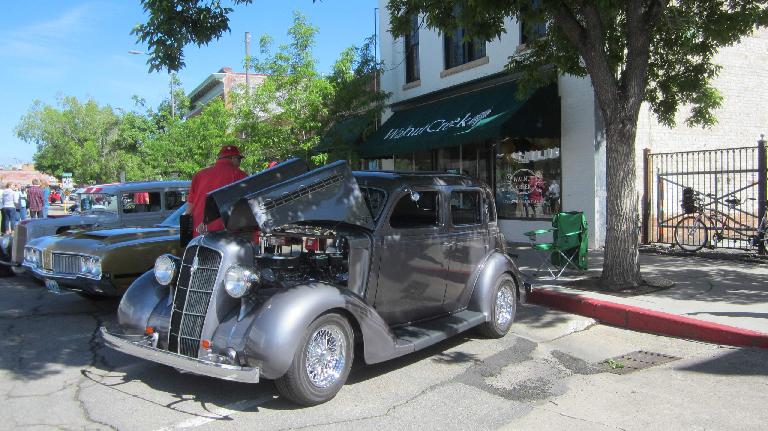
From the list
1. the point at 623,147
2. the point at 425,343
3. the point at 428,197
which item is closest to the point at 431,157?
the point at 623,147

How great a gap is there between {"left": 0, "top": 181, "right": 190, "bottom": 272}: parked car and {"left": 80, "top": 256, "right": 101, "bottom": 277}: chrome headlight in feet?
7.97

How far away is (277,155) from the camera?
49.5 ft

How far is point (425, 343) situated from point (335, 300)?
1102mm

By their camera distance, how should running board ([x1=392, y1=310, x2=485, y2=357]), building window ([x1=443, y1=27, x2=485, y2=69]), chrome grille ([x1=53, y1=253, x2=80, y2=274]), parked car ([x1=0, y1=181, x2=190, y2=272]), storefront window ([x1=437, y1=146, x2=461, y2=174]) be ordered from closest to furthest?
running board ([x1=392, y1=310, x2=485, y2=357]) < chrome grille ([x1=53, y1=253, x2=80, y2=274]) < parked car ([x1=0, y1=181, x2=190, y2=272]) < building window ([x1=443, y1=27, x2=485, y2=69]) < storefront window ([x1=437, y1=146, x2=461, y2=174])

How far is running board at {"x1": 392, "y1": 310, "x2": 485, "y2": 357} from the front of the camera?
488cm

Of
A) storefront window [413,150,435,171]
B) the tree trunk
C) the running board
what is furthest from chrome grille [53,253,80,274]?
storefront window [413,150,435,171]

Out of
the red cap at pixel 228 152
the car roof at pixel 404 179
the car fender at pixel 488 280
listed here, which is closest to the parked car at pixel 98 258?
the red cap at pixel 228 152

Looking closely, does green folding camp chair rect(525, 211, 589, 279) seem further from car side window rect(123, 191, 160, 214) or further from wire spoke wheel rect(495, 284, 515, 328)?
car side window rect(123, 191, 160, 214)

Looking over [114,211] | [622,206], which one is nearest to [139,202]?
[114,211]

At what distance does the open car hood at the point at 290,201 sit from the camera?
179 inches

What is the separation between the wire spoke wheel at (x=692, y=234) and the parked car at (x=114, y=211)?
9087mm

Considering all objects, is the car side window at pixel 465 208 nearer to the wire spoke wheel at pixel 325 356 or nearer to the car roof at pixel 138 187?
the wire spoke wheel at pixel 325 356

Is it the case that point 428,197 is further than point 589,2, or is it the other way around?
point 589,2

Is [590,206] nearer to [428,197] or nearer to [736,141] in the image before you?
[736,141]
